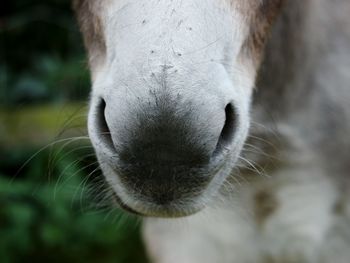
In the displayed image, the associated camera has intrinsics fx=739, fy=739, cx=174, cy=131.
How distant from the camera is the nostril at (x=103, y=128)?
131 centimetres

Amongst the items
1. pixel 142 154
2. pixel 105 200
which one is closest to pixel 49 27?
pixel 105 200

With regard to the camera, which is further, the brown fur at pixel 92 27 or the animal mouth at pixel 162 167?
the brown fur at pixel 92 27

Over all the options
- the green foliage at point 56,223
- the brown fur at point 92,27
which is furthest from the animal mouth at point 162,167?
the green foliage at point 56,223

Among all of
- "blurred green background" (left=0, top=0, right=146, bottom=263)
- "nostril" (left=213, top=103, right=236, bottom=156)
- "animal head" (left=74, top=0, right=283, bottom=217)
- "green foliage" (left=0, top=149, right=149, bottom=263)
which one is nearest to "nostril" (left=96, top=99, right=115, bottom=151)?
"animal head" (left=74, top=0, right=283, bottom=217)

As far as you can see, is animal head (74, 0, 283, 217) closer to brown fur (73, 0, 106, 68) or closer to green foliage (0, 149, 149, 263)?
brown fur (73, 0, 106, 68)

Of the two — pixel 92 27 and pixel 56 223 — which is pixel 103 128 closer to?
pixel 92 27

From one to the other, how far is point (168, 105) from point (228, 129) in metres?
0.16

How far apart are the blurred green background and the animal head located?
785 mm

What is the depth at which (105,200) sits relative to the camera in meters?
1.74

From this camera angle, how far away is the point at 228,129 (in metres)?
1.32

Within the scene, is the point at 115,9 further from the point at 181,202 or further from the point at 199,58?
the point at 181,202

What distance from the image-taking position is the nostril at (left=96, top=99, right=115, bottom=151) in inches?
51.4

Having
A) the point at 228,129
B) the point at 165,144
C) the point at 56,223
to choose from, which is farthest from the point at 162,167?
the point at 56,223

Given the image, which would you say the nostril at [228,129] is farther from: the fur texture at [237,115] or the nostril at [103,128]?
the nostril at [103,128]
